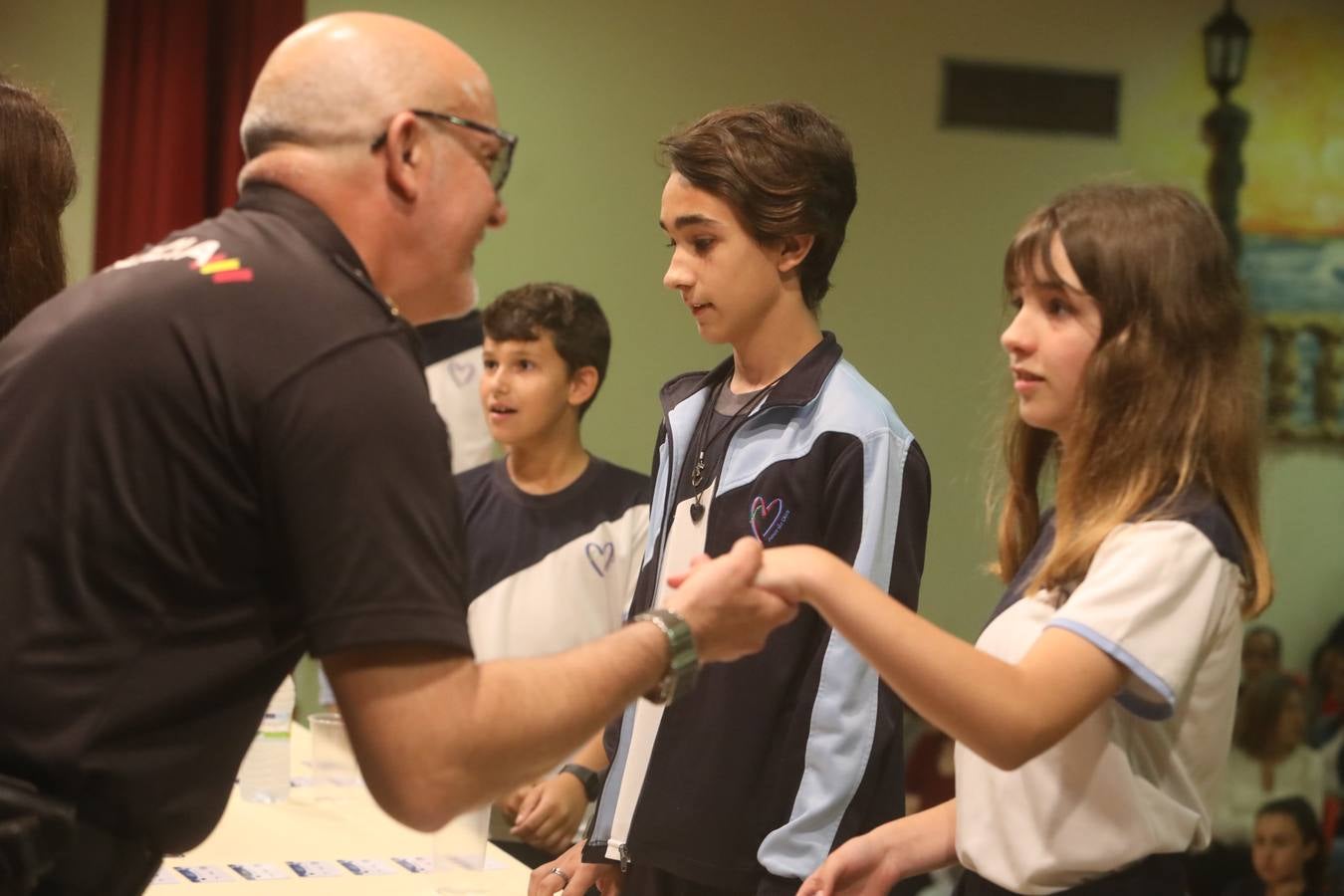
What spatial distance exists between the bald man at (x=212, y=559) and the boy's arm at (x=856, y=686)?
2.08 ft

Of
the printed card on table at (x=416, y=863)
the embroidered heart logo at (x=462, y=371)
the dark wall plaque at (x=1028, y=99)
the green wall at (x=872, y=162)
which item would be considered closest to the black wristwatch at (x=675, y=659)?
the printed card on table at (x=416, y=863)

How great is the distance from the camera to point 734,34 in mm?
5629

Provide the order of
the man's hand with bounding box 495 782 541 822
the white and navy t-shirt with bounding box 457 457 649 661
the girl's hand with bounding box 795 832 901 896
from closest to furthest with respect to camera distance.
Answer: the girl's hand with bounding box 795 832 901 896 → the man's hand with bounding box 495 782 541 822 → the white and navy t-shirt with bounding box 457 457 649 661

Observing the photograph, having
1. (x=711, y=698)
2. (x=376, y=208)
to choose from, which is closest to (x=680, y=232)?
(x=711, y=698)

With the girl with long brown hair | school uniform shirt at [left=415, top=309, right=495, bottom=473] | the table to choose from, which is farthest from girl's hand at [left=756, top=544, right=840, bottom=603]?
school uniform shirt at [left=415, top=309, right=495, bottom=473]

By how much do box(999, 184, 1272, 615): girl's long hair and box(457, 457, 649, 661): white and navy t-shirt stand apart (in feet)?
5.91

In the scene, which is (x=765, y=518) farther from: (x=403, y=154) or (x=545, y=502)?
(x=545, y=502)

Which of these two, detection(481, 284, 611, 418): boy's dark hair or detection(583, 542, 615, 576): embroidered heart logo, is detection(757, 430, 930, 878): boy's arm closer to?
detection(583, 542, 615, 576): embroidered heart logo

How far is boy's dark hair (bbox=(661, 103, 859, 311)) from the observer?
2.30 metres

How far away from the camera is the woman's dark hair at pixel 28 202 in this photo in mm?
2113

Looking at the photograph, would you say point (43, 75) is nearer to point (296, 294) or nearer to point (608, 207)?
point (608, 207)

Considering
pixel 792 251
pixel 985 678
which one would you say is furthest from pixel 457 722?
pixel 792 251

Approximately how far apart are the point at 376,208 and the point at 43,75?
4017 millimetres

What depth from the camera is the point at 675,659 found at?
5.22ft
